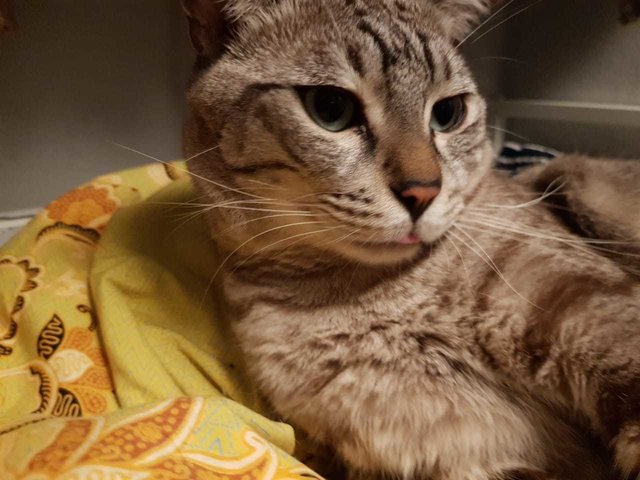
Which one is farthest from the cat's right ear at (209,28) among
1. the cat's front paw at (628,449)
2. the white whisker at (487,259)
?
the cat's front paw at (628,449)

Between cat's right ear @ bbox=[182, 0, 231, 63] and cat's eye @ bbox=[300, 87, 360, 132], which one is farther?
cat's right ear @ bbox=[182, 0, 231, 63]

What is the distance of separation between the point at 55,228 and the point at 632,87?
6.76 feet

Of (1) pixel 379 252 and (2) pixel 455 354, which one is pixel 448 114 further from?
(2) pixel 455 354

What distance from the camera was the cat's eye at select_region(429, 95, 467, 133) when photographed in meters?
1.06

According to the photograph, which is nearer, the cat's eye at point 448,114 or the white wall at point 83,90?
the cat's eye at point 448,114

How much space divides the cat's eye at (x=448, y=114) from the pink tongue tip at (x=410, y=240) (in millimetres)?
223

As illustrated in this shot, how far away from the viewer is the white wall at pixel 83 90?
1.89 metres

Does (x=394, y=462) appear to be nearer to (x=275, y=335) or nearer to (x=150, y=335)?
(x=275, y=335)

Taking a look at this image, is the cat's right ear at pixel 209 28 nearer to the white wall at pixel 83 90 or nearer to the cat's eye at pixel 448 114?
the cat's eye at pixel 448 114

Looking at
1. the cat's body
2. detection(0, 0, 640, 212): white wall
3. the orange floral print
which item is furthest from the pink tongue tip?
detection(0, 0, 640, 212): white wall

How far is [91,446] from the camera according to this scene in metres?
0.81

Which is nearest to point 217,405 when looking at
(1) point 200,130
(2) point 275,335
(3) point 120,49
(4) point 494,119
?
(2) point 275,335

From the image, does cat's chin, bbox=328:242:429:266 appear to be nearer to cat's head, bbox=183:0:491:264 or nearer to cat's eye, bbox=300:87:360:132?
cat's head, bbox=183:0:491:264

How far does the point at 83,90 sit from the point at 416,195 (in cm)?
155
